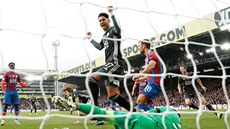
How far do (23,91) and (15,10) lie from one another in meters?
38.5

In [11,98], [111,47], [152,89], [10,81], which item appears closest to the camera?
[111,47]

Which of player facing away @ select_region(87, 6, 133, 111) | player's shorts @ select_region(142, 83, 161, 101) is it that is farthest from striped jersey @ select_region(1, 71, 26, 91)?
player's shorts @ select_region(142, 83, 161, 101)

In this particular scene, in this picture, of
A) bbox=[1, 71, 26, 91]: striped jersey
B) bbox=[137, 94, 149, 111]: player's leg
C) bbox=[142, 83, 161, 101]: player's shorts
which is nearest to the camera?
bbox=[142, 83, 161, 101]: player's shorts

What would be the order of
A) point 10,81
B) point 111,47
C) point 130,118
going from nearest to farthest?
point 130,118 < point 111,47 < point 10,81

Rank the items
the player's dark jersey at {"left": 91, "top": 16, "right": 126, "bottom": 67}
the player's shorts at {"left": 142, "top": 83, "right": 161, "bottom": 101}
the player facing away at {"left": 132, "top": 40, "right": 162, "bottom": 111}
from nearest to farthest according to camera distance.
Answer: the player's dark jersey at {"left": 91, "top": 16, "right": 126, "bottom": 67}, the player facing away at {"left": 132, "top": 40, "right": 162, "bottom": 111}, the player's shorts at {"left": 142, "top": 83, "right": 161, "bottom": 101}

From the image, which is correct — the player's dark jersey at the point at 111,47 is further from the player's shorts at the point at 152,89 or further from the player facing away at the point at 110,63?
the player's shorts at the point at 152,89

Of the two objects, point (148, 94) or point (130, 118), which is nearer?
point (130, 118)

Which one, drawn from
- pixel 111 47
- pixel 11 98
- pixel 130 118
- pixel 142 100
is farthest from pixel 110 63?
pixel 11 98

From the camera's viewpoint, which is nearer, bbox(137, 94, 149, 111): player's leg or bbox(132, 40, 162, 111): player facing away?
bbox(132, 40, 162, 111): player facing away

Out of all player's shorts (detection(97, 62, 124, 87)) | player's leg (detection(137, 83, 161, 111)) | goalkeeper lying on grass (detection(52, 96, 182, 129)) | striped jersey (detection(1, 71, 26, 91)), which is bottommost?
goalkeeper lying on grass (detection(52, 96, 182, 129))

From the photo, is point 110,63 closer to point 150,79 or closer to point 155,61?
point 155,61

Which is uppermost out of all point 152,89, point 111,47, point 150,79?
point 111,47

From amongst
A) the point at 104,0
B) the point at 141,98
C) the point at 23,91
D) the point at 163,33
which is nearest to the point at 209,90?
the point at 163,33

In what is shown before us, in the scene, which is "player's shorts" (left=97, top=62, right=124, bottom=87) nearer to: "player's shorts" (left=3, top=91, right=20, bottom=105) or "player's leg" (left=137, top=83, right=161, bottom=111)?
"player's leg" (left=137, top=83, right=161, bottom=111)
